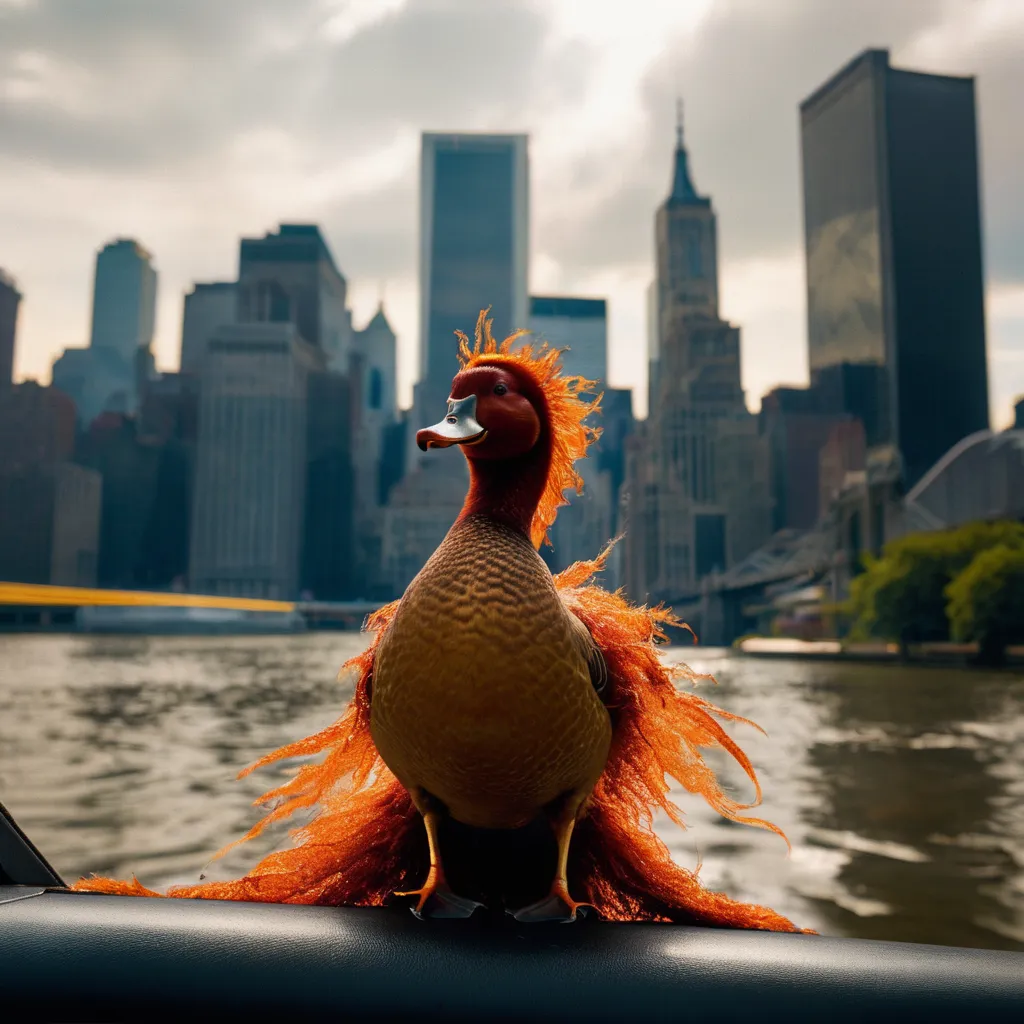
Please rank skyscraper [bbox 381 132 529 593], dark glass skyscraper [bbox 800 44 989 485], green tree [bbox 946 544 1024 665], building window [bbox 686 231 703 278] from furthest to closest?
building window [bbox 686 231 703 278], skyscraper [bbox 381 132 529 593], dark glass skyscraper [bbox 800 44 989 485], green tree [bbox 946 544 1024 665]

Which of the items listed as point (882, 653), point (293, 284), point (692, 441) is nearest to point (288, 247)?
point (293, 284)

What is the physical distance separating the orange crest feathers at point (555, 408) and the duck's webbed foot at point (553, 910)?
0.50 m

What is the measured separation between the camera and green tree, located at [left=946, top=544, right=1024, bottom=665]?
2291 centimetres

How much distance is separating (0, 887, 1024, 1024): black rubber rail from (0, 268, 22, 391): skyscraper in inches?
3394

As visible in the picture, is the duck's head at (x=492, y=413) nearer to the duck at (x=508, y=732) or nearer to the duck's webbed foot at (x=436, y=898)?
the duck at (x=508, y=732)

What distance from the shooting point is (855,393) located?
281ft

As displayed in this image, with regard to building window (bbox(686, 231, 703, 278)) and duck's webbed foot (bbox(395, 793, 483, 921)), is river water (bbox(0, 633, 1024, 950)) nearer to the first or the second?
duck's webbed foot (bbox(395, 793, 483, 921))

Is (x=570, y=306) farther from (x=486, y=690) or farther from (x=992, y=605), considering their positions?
(x=486, y=690)

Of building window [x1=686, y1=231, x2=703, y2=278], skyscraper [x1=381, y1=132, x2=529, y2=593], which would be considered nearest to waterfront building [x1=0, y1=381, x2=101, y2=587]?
skyscraper [x1=381, y1=132, x2=529, y2=593]

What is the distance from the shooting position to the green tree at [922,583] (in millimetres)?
27625

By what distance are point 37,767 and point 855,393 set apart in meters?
87.8

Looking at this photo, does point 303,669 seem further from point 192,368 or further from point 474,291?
point 192,368

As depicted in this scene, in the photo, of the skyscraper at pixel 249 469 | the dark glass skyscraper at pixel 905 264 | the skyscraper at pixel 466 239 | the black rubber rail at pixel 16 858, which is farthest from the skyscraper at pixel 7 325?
the black rubber rail at pixel 16 858

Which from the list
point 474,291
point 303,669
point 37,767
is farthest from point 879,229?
point 37,767
